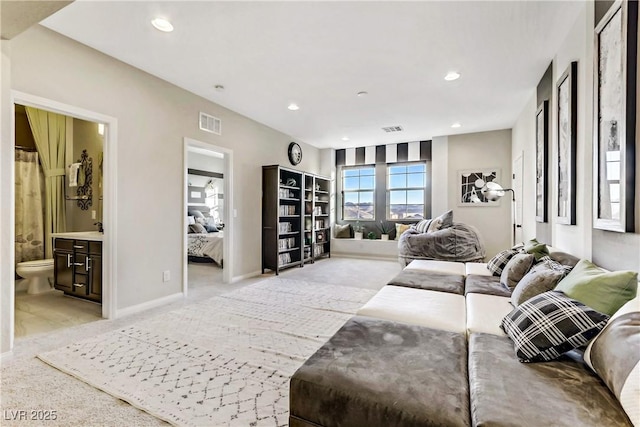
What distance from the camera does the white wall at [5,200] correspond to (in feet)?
6.89

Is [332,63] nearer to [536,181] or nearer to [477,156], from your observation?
[536,181]

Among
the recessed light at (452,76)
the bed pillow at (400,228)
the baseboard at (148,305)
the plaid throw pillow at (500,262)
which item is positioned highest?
the recessed light at (452,76)

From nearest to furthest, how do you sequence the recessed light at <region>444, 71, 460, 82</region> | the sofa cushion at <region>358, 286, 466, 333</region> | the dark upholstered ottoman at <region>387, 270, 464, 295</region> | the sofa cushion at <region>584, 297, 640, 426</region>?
the sofa cushion at <region>584, 297, 640, 426</region>
the sofa cushion at <region>358, 286, 466, 333</region>
the dark upholstered ottoman at <region>387, 270, 464, 295</region>
the recessed light at <region>444, 71, 460, 82</region>

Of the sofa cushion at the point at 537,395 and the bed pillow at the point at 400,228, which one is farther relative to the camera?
the bed pillow at the point at 400,228

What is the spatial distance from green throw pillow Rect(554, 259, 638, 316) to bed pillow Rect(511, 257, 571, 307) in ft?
0.99

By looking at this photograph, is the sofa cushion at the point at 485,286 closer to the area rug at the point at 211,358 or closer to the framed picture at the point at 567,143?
the framed picture at the point at 567,143

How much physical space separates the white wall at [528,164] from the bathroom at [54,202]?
5.46 meters

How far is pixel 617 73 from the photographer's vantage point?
1.63 meters

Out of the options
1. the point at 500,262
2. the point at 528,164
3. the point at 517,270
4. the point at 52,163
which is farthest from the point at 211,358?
the point at 528,164

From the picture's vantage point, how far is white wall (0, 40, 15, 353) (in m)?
2.10

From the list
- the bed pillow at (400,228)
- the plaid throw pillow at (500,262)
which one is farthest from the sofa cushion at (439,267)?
the bed pillow at (400,228)

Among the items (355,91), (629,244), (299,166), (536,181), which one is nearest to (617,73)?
(629,244)

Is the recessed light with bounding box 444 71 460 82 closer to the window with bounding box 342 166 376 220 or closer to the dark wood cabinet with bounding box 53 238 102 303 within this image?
the window with bounding box 342 166 376 220

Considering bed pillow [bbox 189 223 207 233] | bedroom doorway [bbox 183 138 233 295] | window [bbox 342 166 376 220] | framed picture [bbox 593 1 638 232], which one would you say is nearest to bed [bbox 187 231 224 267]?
bedroom doorway [bbox 183 138 233 295]
